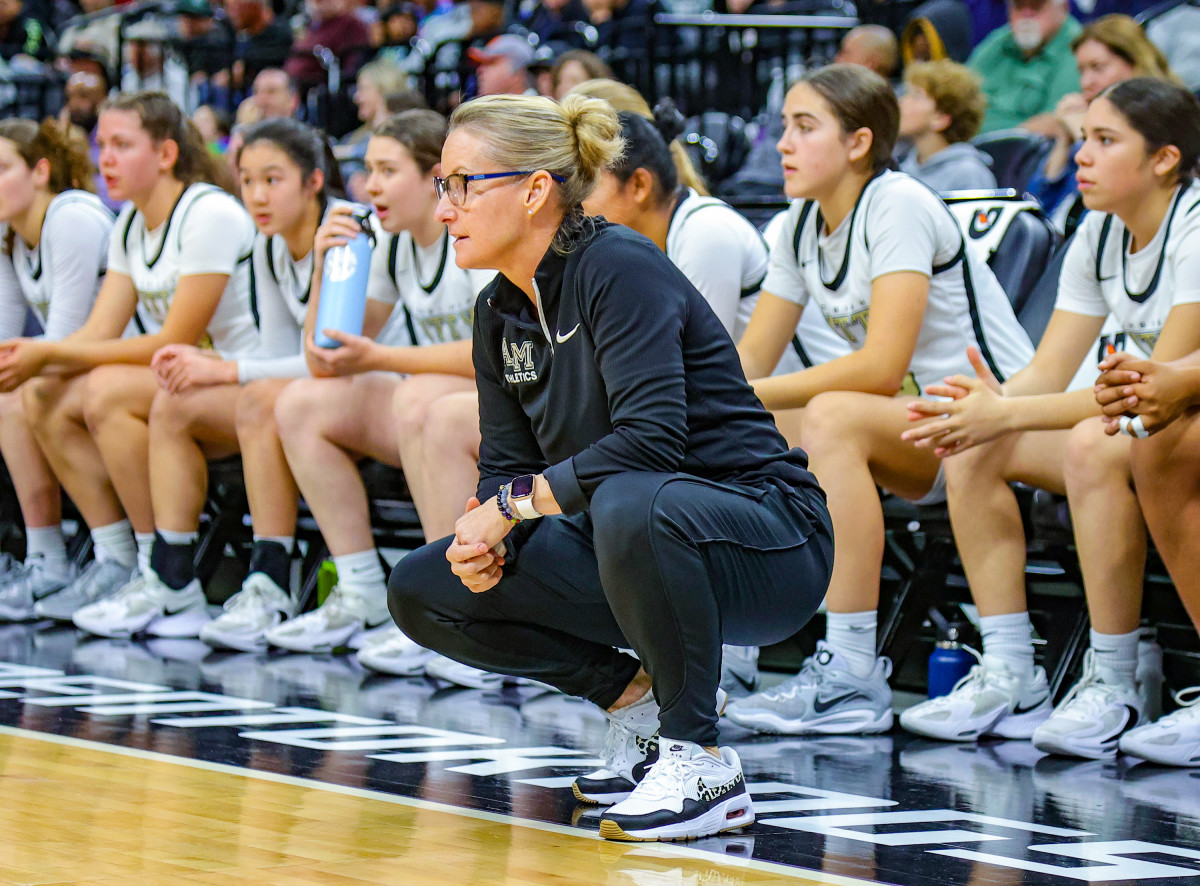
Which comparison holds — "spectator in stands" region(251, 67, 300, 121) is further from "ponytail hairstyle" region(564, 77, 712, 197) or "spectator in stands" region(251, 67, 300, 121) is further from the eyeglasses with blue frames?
the eyeglasses with blue frames

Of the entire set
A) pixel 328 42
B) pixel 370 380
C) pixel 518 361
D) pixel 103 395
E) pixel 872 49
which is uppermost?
pixel 328 42

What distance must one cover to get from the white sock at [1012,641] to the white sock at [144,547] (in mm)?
2548

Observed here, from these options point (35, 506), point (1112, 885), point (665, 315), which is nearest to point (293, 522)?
point (35, 506)

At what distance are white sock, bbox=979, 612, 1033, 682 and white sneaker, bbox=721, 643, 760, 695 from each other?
537 millimetres

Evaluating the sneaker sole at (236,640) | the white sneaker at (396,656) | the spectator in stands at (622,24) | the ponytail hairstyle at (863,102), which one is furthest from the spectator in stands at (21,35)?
the ponytail hairstyle at (863,102)

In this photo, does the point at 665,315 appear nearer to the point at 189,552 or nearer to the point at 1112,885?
the point at 1112,885

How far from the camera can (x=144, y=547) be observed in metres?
4.74

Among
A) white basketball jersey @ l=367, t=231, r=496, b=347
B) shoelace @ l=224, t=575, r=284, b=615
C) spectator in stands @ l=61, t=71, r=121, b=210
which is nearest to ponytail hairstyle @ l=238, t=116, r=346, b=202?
white basketball jersey @ l=367, t=231, r=496, b=347

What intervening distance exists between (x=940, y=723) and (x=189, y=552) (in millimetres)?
2380

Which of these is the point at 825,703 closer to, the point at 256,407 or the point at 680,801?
the point at 680,801

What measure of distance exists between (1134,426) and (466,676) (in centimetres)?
169

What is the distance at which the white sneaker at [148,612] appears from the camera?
448 cm

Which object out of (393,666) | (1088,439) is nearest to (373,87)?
(393,666)

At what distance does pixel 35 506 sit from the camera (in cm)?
506
